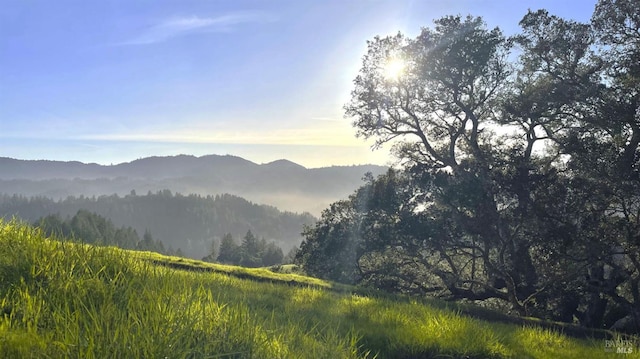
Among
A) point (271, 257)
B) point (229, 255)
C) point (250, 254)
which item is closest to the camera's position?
point (229, 255)

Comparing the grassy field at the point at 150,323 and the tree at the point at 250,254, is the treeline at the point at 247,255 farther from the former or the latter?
the grassy field at the point at 150,323

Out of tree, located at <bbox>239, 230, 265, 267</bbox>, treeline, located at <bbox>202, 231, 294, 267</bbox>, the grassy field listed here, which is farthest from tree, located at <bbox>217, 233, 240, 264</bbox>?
the grassy field

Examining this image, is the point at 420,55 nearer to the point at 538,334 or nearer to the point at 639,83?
the point at 639,83

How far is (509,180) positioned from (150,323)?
1927cm

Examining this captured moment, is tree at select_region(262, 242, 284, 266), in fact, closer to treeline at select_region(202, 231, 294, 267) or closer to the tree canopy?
treeline at select_region(202, 231, 294, 267)

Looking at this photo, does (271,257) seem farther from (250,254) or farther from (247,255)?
(247,255)

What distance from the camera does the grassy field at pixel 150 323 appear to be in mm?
3023

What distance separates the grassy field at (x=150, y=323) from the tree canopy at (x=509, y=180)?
1225 centimetres

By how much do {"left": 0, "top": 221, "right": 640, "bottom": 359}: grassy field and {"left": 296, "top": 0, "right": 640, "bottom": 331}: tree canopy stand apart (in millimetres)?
12251

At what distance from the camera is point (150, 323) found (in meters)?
3.36

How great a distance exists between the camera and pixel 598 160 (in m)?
16.2

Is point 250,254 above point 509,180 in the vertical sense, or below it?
below

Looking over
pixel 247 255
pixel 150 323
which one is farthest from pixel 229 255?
pixel 150 323

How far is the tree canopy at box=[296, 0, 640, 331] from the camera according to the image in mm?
16781
